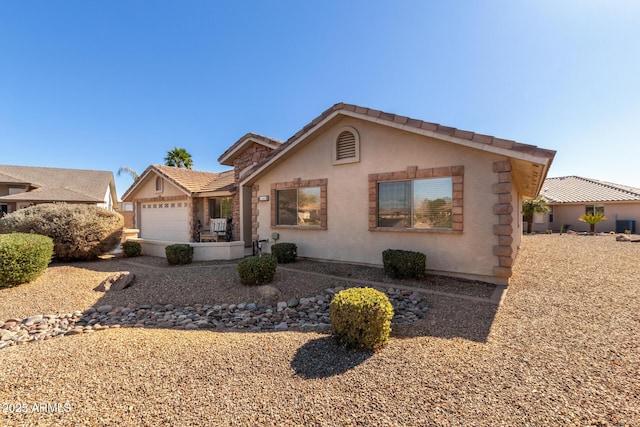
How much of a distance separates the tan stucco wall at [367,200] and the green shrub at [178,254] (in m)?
2.89

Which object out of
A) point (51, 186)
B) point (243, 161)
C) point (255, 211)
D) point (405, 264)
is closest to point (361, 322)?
point (405, 264)

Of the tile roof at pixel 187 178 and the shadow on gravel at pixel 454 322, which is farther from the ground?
the tile roof at pixel 187 178

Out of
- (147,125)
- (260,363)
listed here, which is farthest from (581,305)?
(147,125)

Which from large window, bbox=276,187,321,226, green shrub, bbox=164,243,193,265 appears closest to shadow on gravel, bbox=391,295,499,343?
large window, bbox=276,187,321,226

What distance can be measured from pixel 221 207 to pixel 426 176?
40.5ft

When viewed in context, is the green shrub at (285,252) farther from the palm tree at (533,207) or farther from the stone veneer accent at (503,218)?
the palm tree at (533,207)

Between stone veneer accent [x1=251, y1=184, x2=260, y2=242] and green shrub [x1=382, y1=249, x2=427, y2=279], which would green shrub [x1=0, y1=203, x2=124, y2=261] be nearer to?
stone veneer accent [x1=251, y1=184, x2=260, y2=242]

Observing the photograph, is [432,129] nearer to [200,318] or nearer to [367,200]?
[367,200]

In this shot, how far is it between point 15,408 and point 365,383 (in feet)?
11.9

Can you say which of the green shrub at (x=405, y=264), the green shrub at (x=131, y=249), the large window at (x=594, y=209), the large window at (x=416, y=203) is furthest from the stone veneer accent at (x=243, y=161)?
the large window at (x=594, y=209)

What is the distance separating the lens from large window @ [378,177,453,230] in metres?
7.70

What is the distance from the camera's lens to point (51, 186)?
2728 cm

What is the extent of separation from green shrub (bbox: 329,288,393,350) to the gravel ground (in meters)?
0.18

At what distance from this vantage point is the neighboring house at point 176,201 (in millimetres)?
15078
